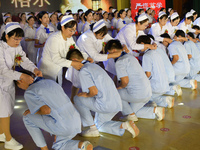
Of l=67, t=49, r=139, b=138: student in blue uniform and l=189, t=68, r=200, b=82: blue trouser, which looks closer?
l=67, t=49, r=139, b=138: student in blue uniform

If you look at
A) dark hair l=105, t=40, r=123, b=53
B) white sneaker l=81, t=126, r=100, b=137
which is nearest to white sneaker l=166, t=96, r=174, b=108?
dark hair l=105, t=40, r=123, b=53

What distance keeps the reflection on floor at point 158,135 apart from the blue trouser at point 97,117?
6 cm

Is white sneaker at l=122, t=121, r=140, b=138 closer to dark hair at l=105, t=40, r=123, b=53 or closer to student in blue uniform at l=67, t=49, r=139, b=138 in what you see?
student in blue uniform at l=67, t=49, r=139, b=138

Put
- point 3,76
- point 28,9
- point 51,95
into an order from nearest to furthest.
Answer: point 51,95 → point 3,76 → point 28,9

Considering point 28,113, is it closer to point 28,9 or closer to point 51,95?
point 51,95

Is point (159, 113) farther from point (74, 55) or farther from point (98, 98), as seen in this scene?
point (74, 55)

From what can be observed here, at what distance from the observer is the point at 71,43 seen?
3.30m

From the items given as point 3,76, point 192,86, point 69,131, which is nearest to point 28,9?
point 192,86

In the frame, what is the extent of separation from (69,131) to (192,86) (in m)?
2.67

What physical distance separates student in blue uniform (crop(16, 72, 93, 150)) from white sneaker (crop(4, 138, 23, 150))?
365 mm

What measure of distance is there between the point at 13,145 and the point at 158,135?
53.8 inches

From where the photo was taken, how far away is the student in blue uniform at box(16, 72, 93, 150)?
2.27 meters

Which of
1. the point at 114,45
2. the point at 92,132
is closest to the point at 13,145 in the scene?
the point at 92,132

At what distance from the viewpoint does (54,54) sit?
3162mm
